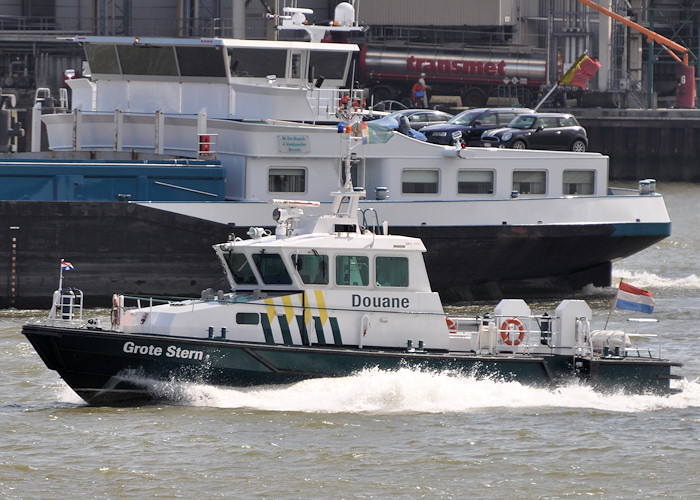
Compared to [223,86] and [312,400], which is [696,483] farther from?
[223,86]

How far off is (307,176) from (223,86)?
9.75 feet

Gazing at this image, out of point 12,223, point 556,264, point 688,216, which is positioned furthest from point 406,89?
point 12,223

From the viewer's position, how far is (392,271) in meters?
18.8

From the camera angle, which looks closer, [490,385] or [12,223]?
[490,385]

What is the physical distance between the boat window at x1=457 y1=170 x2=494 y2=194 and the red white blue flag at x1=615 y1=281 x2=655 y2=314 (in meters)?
10.2

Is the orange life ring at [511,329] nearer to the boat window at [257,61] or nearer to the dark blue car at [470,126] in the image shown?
the boat window at [257,61]

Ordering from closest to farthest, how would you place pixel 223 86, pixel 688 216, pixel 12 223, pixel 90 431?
pixel 90 431 < pixel 12 223 < pixel 223 86 < pixel 688 216

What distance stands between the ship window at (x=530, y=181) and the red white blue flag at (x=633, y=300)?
10472mm

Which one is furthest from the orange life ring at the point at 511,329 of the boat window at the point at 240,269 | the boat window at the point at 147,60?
the boat window at the point at 147,60

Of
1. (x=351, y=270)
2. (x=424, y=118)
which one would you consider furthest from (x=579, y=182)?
(x=351, y=270)

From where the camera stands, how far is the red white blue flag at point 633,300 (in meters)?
19.0

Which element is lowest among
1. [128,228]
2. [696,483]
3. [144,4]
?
[696,483]

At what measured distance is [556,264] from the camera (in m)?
29.8

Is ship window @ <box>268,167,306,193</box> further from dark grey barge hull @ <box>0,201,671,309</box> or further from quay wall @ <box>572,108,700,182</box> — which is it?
quay wall @ <box>572,108,700,182</box>
